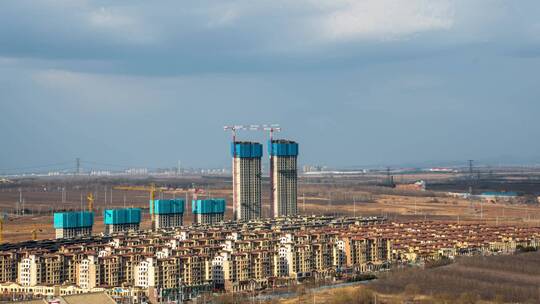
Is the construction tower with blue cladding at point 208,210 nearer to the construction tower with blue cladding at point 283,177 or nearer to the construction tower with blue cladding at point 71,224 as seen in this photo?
the construction tower with blue cladding at point 283,177

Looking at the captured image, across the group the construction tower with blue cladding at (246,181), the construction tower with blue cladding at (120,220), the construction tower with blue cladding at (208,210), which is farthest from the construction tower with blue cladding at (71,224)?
the construction tower with blue cladding at (246,181)

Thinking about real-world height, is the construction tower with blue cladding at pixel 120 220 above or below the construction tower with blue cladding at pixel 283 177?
below

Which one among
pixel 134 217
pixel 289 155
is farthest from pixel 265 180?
pixel 134 217

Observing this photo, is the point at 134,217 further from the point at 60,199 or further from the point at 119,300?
the point at 60,199

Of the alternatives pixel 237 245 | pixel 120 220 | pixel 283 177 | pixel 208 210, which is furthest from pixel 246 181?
pixel 237 245

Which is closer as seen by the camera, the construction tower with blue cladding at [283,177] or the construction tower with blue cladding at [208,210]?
the construction tower with blue cladding at [208,210]

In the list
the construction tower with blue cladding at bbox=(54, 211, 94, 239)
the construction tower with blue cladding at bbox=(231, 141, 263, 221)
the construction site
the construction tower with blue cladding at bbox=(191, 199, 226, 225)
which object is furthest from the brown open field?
the construction tower with blue cladding at bbox=(231, 141, 263, 221)
